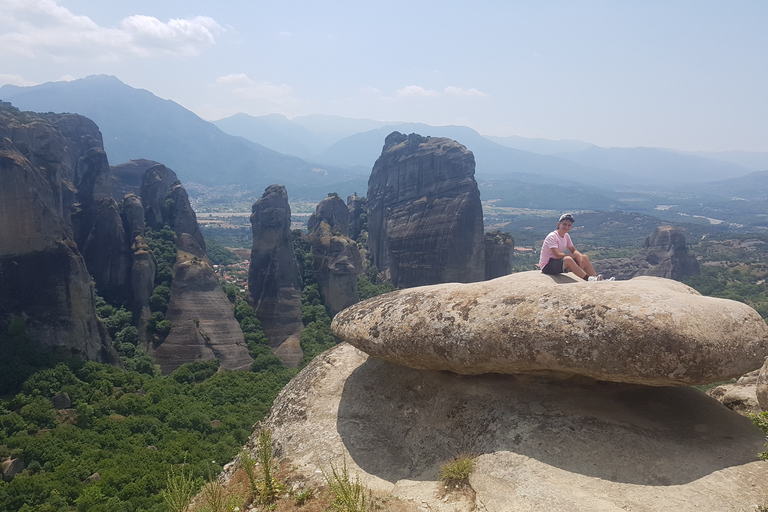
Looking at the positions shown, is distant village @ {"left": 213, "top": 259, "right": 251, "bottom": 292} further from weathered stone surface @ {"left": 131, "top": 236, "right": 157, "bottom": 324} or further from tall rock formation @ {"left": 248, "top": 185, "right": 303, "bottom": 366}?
weathered stone surface @ {"left": 131, "top": 236, "right": 157, "bottom": 324}

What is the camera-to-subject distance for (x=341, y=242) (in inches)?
1818

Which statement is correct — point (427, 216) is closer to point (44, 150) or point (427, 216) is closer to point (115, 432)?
point (44, 150)

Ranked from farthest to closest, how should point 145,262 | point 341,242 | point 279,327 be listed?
1. point 341,242
2. point 279,327
3. point 145,262

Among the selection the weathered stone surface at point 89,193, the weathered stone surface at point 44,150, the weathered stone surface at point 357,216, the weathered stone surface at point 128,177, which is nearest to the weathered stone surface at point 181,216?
the weathered stone surface at point 89,193

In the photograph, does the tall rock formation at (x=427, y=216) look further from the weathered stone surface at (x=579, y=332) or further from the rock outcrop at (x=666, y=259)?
the weathered stone surface at (x=579, y=332)

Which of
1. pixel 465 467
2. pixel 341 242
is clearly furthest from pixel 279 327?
pixel 465 467

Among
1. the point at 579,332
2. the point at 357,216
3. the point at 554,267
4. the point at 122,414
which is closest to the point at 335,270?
the point at 122,414

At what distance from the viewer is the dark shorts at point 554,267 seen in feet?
26.9

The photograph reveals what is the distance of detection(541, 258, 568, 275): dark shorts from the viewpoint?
8.21m

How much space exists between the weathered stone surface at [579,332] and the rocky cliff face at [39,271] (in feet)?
83.7

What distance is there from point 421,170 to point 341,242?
21954 mm

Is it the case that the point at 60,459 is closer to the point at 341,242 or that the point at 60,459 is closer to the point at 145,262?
the point at 145,262

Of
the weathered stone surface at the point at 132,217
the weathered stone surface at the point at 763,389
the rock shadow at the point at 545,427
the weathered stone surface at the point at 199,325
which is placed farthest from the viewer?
the weathered stone surface at the point at 132,217

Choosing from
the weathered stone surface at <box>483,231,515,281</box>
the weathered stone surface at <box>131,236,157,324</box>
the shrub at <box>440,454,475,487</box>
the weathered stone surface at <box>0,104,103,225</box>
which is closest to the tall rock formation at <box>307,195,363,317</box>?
the weathered stone surface at <box>131,236,157,324</box>
